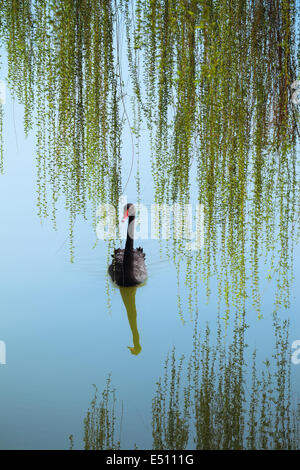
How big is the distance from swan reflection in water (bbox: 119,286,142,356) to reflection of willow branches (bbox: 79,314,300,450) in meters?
0.28

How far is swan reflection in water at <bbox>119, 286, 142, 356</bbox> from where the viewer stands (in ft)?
11.0

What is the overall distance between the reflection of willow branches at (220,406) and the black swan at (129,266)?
1.63 metres

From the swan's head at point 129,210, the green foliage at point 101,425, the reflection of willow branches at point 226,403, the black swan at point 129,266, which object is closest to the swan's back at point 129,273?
the black swan at point 129,266

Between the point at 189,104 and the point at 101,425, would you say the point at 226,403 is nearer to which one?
the point at 101,425

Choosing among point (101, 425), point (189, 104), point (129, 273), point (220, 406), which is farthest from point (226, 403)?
point (129, 273)

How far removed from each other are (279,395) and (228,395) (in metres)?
0.25

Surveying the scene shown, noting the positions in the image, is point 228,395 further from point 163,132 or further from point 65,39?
point 65,39

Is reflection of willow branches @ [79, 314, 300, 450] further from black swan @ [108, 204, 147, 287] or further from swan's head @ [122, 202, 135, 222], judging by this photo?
swan's head @ [122, 202, 135, 222]

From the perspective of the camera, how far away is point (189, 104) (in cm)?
232

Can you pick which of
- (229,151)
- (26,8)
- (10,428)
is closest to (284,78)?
(229,151)

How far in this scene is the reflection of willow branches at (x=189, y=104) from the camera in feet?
7.66

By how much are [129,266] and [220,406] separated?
2.28m

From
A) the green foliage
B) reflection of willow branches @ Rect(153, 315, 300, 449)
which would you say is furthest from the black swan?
the green foliage

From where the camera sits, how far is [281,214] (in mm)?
2574
